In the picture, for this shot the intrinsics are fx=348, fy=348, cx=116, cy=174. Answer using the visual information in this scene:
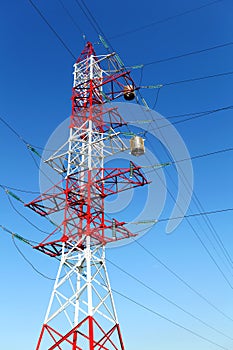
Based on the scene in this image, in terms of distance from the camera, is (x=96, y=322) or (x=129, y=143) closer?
(x=96, y=322)

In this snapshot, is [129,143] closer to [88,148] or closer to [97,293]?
[88,148]

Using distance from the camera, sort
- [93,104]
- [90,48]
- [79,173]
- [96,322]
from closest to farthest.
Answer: [96,322], [79,173], [93,104], [90,48]

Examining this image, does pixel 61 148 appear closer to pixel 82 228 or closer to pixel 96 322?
pixel 82 228

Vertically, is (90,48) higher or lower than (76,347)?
higher

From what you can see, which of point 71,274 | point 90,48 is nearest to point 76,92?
point 90,48

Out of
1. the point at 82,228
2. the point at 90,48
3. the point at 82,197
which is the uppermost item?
the point at 90,48

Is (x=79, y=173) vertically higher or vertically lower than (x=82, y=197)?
higher

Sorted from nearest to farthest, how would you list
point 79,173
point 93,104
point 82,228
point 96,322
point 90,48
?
point 96,322 → point 82,228 → point 79,173 → point 93,104 → point 90,48

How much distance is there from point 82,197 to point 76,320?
6.21 meters

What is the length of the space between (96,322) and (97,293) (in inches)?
54.9

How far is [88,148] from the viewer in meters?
20.8

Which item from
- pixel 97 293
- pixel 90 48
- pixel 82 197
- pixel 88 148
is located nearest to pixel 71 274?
pixel 97 293

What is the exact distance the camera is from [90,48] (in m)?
25.1

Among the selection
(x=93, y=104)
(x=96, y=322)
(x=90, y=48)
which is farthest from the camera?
(x=90, y=48)
